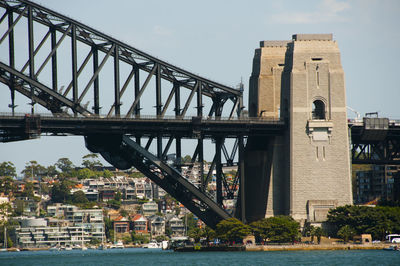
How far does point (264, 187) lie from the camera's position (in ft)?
494

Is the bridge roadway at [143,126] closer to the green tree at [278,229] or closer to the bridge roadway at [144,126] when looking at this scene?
the bridge roadway at [144,126]

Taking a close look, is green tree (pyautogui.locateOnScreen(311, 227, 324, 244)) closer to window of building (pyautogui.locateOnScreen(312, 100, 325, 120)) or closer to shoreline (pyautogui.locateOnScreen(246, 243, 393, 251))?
shoreline (pyautogui.locateOnScreen(246, 243, 393, 251))

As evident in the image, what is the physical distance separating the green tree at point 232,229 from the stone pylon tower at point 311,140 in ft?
19.3

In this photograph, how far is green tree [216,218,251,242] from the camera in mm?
143725

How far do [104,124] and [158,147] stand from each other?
32.8 ft

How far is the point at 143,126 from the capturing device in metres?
142

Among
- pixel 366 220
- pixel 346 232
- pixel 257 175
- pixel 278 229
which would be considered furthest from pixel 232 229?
A: pixel 366 220

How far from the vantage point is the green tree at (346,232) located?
14262cm

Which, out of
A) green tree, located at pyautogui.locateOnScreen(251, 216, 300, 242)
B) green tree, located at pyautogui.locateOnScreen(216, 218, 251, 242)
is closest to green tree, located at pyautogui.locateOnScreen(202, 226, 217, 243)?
green tree, located at pyautogui.locateOnScreen(216, 218, 251, 242)

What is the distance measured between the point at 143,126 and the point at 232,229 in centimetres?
2028

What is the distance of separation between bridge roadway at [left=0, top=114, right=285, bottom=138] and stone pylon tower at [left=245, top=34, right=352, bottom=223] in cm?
391

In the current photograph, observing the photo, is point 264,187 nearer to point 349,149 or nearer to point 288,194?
point 288,194

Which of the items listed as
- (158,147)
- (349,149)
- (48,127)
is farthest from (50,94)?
(349,149)

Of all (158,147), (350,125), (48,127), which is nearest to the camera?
(48,127)
